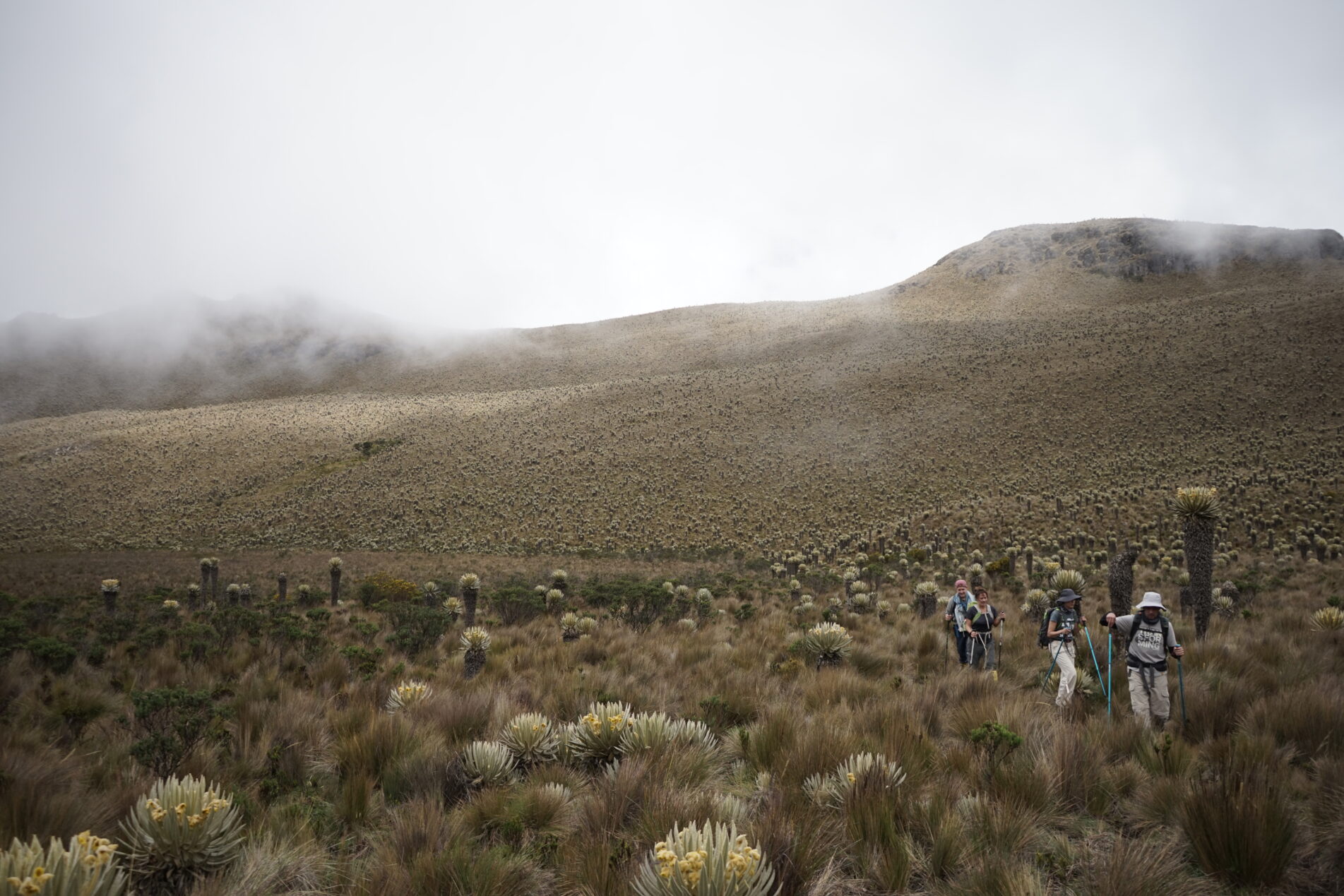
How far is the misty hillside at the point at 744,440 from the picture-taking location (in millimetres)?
39594

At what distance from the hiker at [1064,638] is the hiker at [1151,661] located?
2.27 feet

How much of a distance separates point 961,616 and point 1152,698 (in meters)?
2.94

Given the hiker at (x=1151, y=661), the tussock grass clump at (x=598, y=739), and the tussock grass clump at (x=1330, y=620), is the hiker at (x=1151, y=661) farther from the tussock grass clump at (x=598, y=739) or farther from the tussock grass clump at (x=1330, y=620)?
the tussock grass clump at (x=1330, y=620)

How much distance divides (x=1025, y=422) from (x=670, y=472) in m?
29.4

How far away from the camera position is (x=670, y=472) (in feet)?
157

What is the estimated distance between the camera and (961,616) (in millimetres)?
8836

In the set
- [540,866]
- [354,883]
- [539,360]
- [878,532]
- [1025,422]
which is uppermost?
[539,360]

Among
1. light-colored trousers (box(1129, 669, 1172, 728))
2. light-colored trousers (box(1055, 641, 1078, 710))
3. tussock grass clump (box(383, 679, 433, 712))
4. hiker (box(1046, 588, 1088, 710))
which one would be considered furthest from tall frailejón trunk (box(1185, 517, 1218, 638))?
tussock grass clump (box(383, 679, 433, 712))

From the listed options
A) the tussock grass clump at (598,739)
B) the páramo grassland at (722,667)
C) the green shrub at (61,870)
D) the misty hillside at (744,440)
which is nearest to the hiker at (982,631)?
the páramo grassland at (722,667)

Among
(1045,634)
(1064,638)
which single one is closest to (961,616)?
(1045,634)

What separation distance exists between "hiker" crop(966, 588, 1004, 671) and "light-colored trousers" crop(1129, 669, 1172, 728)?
2.32 metres

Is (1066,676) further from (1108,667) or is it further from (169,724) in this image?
(169,724)

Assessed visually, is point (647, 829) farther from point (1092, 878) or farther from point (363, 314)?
point (363, 314)

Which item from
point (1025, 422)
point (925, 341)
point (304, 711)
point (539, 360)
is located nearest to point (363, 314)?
point (539, 360)
